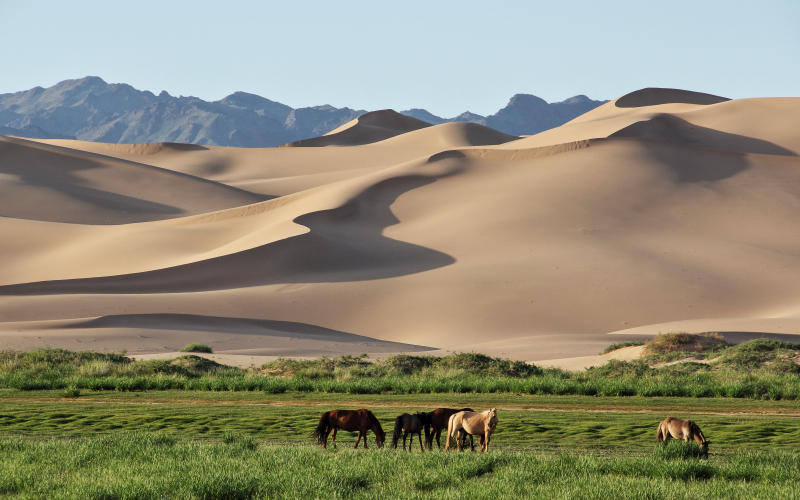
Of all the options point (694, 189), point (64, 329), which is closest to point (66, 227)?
point (64, 329)

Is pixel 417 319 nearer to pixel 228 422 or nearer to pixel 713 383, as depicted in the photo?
pixel 713 383

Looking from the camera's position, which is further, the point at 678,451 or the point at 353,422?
the point at 353,422

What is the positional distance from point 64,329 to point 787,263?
42926 mm

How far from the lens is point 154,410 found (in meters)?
18.4

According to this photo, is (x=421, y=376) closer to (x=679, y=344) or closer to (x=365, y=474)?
(x=679, y=344)

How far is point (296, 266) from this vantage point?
62.9m

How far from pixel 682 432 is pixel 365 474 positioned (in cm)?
431

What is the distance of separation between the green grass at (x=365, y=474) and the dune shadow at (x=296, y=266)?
4795 cm

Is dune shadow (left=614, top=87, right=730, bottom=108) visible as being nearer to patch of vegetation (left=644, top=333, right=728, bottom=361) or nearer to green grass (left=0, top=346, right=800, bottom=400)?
patch of vegetation (left=644, top=333, right=728, bottom=361)

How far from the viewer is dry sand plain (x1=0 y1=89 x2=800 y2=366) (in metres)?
48.2

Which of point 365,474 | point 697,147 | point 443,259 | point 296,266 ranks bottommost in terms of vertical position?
point 365,474

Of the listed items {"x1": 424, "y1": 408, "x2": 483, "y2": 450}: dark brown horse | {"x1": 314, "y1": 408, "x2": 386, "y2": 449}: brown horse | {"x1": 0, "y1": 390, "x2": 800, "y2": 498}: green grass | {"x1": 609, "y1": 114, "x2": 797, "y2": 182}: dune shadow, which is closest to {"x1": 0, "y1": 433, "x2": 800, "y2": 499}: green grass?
{"x1": 0, "y1": 390, "x2": 800, "y2": 498}: green grass

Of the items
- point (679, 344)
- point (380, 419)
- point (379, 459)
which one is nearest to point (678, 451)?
point (379, 459)

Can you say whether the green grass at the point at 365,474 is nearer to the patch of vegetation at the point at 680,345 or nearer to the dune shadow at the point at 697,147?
the patch of vegetation at the point at 680,345
